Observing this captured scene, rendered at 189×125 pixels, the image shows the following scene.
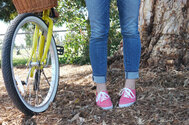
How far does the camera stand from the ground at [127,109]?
1.57m

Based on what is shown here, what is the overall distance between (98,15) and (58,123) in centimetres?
86

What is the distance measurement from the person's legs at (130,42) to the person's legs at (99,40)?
130 millimetres

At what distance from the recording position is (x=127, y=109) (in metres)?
1.72

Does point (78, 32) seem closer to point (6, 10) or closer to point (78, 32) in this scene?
point (78, 32)

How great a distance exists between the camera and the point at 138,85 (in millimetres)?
2221

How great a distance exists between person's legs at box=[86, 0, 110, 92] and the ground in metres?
0.26

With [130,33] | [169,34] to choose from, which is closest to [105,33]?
[130,33]

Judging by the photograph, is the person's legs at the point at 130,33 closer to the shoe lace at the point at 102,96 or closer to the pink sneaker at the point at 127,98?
the pink sneaker at the point at 127,98

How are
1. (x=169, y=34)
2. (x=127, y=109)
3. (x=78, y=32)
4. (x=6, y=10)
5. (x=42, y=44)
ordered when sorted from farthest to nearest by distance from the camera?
(x=6, y=10)
(x=78, y=32)
(x=169, y=34)
(x=42, y=44)
(x=127, y=109)

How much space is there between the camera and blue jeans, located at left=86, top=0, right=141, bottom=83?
170cm

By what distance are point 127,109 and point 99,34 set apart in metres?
0.63

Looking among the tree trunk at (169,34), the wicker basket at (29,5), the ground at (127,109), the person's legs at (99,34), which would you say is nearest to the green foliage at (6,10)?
the ground at (127,109)

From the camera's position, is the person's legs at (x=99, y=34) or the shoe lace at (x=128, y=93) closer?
the person's legs at (x=99, y=34)

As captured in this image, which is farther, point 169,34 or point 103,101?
point 169,34
